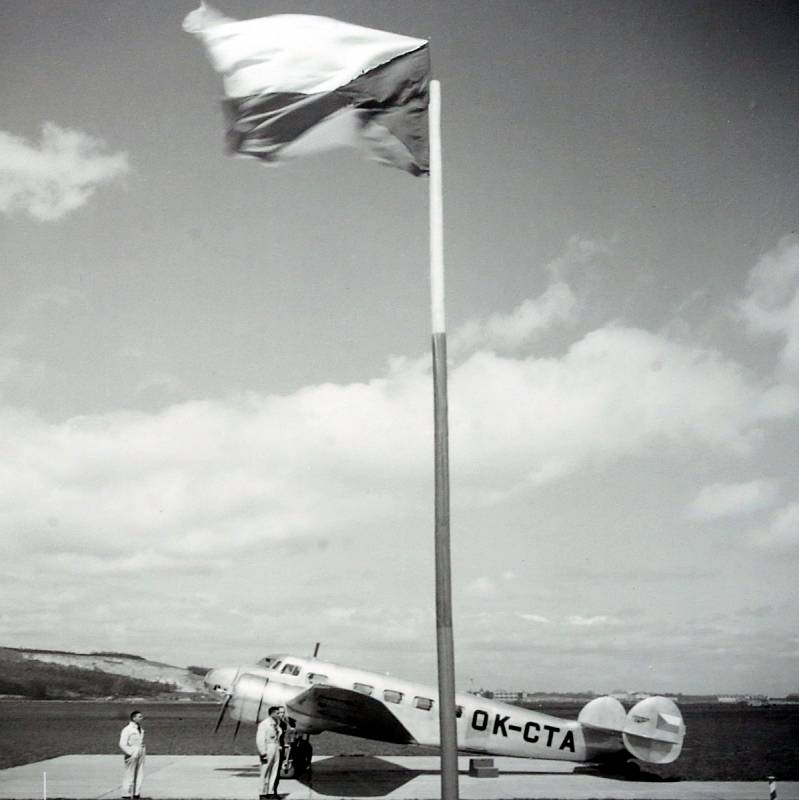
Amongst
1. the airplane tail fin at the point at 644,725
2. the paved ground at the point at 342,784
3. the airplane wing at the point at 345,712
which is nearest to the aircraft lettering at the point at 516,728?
the paved ground at the point at 342,784

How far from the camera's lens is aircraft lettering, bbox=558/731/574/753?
855 inches

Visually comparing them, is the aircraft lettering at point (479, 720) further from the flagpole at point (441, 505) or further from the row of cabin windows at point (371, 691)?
the flagpole at point (441, 505)

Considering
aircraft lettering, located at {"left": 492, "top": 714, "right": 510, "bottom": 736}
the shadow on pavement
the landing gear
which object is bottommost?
the shadow on pavement

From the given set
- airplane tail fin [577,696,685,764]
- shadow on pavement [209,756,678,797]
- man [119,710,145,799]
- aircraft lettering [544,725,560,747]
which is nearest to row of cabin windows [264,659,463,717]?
shadow on pavement [209,756,678,797]

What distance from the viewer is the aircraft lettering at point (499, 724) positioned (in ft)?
69.6

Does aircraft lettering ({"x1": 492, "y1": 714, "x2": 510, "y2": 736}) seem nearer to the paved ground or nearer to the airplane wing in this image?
the paved ground

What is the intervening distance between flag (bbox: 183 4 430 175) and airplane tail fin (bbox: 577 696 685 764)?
18.3 m

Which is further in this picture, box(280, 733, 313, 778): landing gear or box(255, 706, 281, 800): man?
box(280, 733, 313, 778): landing gear

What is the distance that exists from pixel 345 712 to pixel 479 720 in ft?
11.9

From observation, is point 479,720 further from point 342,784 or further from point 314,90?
point 314,90

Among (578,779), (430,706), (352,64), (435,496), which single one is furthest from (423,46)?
(578,779)

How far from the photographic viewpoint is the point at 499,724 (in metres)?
21.3

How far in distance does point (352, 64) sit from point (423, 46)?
772mm

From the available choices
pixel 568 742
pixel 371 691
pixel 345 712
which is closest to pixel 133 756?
pixel 345 712
